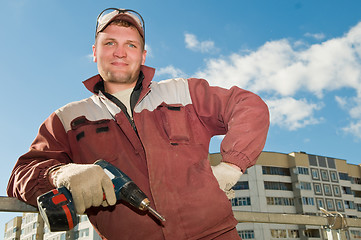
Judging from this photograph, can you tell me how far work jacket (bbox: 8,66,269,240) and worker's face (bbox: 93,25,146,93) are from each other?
10cm

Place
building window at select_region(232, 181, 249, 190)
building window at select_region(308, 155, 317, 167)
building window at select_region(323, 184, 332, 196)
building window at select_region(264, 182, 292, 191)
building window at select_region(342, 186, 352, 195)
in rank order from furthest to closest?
building window at select_region(342, 186, 352, 195)
building window at select_region(308, 155, 317, 167)
building window at select_region(323, 184, 332, 196)
building window at select_region(264, 182, 292, 191)
building window at select_region(232, 181, 249, 190)

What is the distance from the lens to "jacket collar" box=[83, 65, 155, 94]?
8.11 ft

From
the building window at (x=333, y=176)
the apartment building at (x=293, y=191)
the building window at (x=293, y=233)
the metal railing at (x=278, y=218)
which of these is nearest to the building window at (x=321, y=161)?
the apartment building at (x=293, y=191)

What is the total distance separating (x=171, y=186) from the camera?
2.04 m

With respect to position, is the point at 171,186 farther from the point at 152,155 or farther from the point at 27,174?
the point at 27,174

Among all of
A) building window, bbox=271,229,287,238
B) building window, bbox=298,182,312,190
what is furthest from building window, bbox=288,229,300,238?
building window, bbox=298,182,312,190

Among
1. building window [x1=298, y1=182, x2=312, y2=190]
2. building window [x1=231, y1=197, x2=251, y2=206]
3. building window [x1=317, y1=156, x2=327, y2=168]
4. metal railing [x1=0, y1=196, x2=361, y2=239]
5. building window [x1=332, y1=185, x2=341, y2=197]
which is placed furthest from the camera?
building window [x1=317, y1=156, x2=327, y2=168]

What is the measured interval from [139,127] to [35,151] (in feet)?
2.35

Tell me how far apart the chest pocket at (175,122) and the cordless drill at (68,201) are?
434 mm

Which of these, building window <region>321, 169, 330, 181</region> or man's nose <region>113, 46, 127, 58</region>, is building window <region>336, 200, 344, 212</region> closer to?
building window <region>321, 169, 330, 181</region>

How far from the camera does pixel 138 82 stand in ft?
8.20

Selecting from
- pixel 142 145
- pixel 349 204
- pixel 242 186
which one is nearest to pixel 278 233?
pixel 242 186

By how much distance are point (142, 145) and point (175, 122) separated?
0.29 metres

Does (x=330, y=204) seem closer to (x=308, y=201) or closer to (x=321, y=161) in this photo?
(x=308, y=201)
